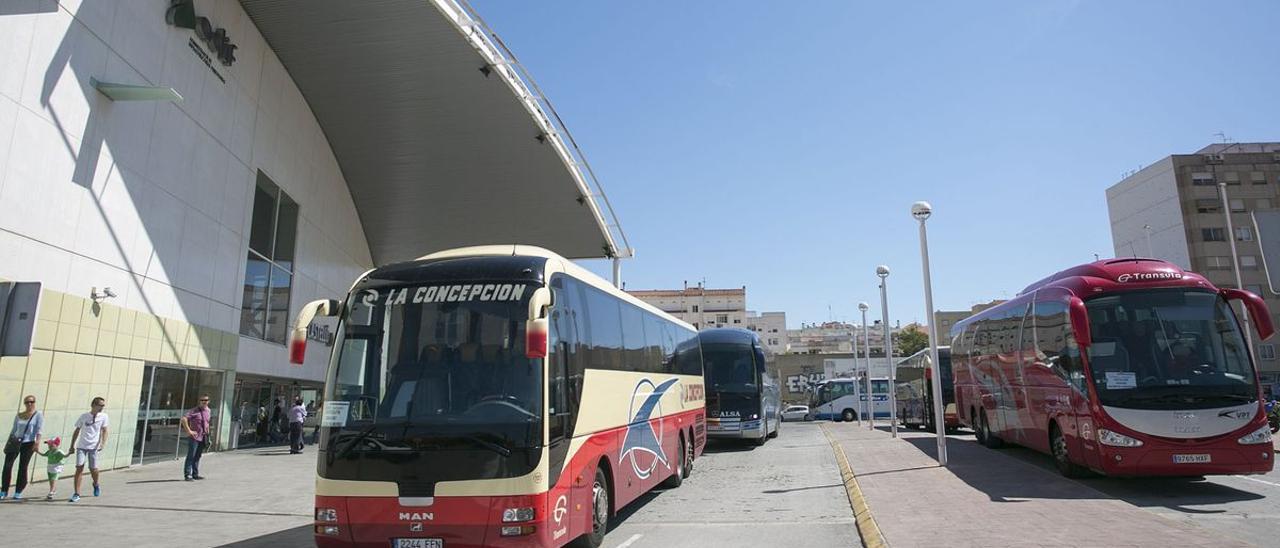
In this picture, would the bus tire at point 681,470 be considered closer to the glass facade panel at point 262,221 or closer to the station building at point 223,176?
the station building at point 223,176

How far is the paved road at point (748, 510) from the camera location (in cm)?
775

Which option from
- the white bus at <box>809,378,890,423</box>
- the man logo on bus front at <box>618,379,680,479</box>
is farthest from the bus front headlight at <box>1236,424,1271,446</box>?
the white bus at <box>809,378,890,423</box>

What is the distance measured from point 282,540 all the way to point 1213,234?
7160cm

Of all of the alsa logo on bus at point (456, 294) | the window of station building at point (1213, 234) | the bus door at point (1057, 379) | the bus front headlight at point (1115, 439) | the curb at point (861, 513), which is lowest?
the curb at point (861, 513)

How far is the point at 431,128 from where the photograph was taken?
86.1ft

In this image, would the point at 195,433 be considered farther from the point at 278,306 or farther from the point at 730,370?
the point at 730,370

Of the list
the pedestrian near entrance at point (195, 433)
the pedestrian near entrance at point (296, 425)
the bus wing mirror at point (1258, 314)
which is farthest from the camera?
the pedestrian near entrance at point (296, 425)

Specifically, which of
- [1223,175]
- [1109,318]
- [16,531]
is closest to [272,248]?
[16,531]

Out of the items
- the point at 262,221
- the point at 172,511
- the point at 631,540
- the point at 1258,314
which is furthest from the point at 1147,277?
the point at 262,221

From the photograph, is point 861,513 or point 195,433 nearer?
point 861,513

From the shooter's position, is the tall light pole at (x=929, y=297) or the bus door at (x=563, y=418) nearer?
the bus door at (x=563, y=418)

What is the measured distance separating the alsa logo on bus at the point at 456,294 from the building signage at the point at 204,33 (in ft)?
49.5

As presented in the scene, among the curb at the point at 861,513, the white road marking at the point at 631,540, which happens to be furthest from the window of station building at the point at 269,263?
the curb at the point at 861,513

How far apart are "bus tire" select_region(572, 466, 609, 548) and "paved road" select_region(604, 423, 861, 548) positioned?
0.39m
